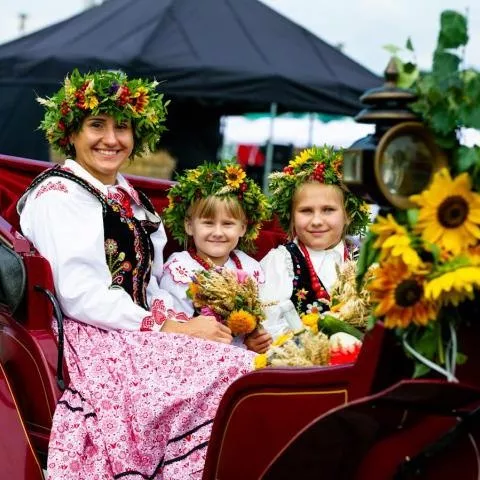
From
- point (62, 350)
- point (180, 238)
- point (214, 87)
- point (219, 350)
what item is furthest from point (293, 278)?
point (214, 87)

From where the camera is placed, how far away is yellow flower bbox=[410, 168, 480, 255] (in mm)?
2055

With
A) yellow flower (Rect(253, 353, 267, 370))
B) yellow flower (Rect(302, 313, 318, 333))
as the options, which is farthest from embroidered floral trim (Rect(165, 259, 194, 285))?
yellow flower (Rect(253, 353, 267, 370))

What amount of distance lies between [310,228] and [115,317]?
36.9 inches

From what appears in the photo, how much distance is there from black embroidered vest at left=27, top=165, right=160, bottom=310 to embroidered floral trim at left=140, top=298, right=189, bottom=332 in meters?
0.11

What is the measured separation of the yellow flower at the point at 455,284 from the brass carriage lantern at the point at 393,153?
188 mm

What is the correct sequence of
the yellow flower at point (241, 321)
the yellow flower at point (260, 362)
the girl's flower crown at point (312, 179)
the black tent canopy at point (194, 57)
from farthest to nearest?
the black tent canopy at point (194, 57) → the girl's flower crown at point (312, 179) → the yellow flower at point (241, 321) → the yellow flower at point (260, 362)

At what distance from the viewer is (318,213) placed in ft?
12.5

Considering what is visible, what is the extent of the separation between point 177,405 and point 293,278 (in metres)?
0.96

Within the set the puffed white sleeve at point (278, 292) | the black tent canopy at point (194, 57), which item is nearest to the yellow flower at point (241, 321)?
the puffed white sleeve at point (278, 292)

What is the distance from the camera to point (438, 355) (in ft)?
6.99

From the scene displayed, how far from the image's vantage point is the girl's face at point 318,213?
381 centimetres

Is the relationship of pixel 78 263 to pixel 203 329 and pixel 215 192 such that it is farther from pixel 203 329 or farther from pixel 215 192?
pixel 215 192

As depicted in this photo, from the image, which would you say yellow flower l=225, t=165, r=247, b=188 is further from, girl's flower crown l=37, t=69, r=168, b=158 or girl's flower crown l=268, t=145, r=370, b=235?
girl's flower crown l=37, t=69, r=168, b=158

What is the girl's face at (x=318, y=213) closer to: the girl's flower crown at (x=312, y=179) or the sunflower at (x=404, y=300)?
the girl's flower crown at (x=312, y=179)
